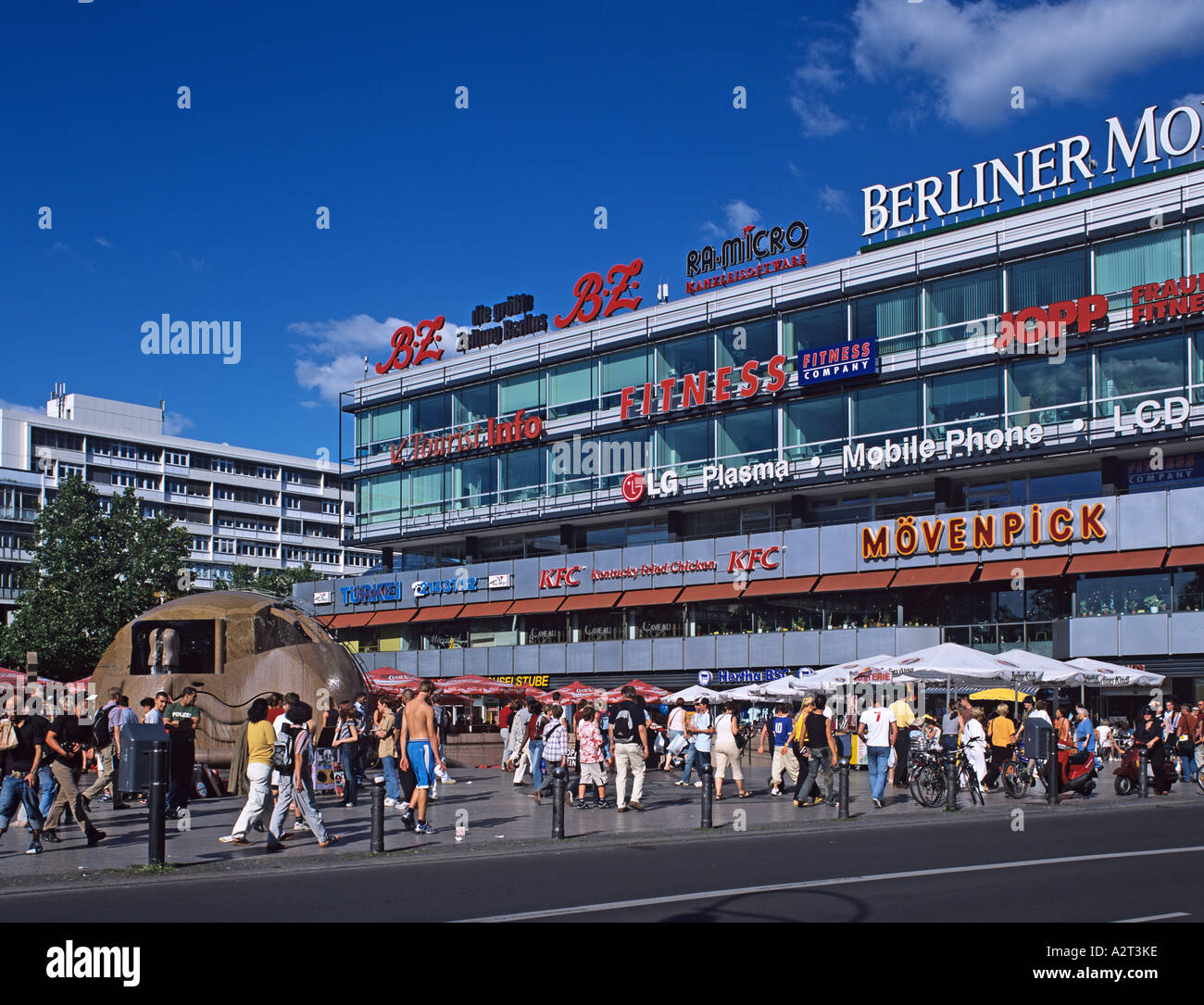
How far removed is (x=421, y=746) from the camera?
16.6m

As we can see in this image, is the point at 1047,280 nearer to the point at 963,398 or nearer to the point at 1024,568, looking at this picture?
the point at 963,398

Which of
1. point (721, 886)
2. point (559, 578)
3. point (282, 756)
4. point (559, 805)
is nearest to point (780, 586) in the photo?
point (559, 578)

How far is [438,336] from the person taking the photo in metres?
61.1

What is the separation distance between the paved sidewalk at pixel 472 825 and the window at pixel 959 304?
20323mm

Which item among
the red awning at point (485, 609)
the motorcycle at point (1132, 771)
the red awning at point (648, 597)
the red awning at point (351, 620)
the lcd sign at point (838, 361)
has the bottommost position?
the motorcycle at point (1132, 771)

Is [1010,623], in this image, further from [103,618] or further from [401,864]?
[103,618]

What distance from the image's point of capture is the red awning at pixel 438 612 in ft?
190

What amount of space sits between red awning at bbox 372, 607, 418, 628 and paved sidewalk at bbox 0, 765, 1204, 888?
1322 inches

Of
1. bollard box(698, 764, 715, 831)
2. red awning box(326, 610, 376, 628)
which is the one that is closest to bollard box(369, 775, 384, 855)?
bollard box(698, 764, 715, 831)

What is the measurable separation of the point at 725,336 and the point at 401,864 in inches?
1502

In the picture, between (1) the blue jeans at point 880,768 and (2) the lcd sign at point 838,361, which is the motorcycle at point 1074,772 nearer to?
(1) the blue jeans at point 880,768

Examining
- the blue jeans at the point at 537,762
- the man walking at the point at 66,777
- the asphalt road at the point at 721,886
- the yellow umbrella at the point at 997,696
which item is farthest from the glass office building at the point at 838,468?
the man walking at the point at 66,777

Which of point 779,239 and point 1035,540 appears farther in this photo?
point 779,239

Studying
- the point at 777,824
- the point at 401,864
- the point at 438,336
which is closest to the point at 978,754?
the point at 777,824
